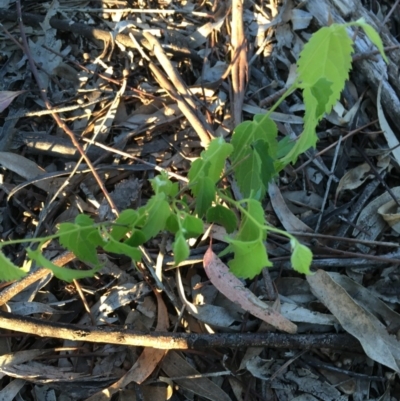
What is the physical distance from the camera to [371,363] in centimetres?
126

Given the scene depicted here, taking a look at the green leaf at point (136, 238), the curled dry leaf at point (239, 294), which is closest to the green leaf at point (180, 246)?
the green leaf at point (136, 238)

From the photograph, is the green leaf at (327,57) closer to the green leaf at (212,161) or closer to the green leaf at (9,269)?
the green leaf at (212,161)

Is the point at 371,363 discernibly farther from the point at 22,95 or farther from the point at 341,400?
the point at 22,95

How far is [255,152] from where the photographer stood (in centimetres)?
100

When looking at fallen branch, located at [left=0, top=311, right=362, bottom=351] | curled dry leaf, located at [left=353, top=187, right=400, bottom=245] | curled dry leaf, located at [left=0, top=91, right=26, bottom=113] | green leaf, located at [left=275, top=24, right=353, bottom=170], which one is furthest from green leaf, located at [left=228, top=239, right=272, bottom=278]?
curled dry leaf, located at [left=0, top=91, right=26, bottom=113]

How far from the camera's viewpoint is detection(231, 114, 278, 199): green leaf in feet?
3.27

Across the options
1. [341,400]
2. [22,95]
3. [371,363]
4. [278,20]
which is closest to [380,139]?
[278,20]

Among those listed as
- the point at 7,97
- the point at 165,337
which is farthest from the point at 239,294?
the point at 7,97

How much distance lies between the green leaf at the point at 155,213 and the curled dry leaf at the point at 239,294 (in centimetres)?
26

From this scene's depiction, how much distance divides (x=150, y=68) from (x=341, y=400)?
3.36 feet

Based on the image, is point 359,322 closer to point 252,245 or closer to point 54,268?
point 252,245

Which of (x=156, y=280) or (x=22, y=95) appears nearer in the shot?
(x=156, y=280)

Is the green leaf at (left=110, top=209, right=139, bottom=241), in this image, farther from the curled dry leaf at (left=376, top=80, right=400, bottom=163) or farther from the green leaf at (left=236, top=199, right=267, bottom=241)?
the curled dry leaf at (left=376, top=80, right=400, bottom=163)

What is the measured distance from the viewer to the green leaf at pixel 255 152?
39.2 inches
